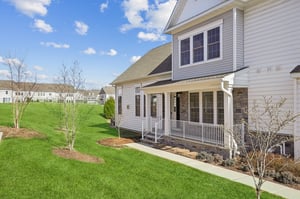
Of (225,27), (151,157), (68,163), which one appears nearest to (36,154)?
(68,163)

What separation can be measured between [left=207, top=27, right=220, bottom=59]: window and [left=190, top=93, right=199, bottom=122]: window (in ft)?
7.26

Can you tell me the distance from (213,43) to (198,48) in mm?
985

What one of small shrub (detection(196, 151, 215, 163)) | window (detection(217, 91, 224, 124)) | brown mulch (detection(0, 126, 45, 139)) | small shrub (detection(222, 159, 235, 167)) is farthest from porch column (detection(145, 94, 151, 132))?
small shrub (detection(222, 159, 235, 167))

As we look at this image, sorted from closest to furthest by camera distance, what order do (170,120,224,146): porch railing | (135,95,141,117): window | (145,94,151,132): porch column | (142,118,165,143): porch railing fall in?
(170,120,224,146): porch railing, (142,118,165,143): porch railing, (145,94,151,132): porch column, (135,95,141,117): window

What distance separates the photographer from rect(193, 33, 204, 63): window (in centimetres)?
1099

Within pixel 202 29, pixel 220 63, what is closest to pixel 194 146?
pixel 220 63

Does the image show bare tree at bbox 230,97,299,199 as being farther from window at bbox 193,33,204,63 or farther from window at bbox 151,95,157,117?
window at bbox 151,95,157,117

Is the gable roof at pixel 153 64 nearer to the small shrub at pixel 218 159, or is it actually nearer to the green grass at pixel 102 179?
the small shrub at pixel 218 159

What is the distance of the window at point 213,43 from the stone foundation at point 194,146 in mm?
4038

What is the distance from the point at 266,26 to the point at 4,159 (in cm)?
1027

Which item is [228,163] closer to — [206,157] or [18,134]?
[206,157]

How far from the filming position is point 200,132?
10.7 m

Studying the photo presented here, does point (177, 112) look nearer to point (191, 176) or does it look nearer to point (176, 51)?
point (176, 51)

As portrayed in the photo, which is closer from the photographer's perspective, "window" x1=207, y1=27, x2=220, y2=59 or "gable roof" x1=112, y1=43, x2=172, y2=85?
"window" x1=207, y1=27, x2=220, y2=59
